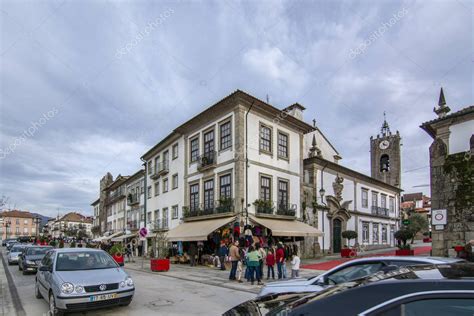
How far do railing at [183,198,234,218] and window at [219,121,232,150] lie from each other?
369 centimetres

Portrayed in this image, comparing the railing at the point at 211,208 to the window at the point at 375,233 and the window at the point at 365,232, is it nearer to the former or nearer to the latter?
the window at the point at 365,232

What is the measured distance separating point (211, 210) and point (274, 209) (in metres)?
4.27

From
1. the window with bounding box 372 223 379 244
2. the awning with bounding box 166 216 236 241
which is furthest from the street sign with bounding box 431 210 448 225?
the window with bounding box 372 223 379 244

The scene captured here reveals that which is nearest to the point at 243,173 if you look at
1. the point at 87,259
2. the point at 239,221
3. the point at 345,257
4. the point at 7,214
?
the point at 239,221

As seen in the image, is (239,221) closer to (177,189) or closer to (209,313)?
(177,189)

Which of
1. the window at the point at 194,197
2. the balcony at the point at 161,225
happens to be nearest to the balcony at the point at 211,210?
the window at the point at 194,197

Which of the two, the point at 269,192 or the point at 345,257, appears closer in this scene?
the point at 269,192

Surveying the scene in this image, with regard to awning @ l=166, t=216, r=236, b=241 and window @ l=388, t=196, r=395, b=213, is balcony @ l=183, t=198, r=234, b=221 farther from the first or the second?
window @ l=388, t=196, r=395, b=213

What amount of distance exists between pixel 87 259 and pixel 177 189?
21081mm

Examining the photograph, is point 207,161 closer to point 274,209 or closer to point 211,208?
point 211,208

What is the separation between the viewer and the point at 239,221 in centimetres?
2217

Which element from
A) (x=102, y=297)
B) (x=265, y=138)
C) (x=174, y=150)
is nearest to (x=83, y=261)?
(x=102, y=297)

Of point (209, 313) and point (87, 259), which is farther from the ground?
point (87, 259)

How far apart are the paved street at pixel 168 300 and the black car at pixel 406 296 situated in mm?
6390
